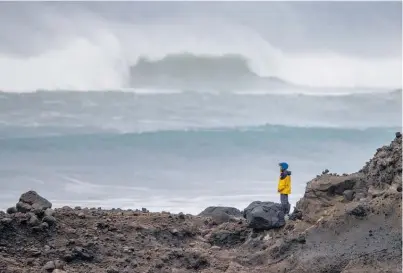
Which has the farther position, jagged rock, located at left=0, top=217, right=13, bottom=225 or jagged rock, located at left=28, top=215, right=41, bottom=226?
jagged rock, located at left=28, top=215, right=41, bottom=226

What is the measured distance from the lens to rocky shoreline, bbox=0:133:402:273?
10984 mm

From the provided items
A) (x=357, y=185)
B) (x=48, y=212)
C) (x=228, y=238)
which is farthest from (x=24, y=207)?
(x=357, y=185)

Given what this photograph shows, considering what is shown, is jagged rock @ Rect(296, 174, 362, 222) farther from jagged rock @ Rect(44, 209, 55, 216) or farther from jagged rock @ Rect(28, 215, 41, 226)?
jagged rock @ Rect(28, 215, 41, 226)

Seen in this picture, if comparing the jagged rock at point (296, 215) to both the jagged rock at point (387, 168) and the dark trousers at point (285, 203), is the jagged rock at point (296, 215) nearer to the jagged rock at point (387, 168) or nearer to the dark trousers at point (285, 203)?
the dark trousers at point (285, 203)

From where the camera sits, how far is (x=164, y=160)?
30703 mm

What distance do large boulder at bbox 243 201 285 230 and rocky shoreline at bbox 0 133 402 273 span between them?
0.01 metres

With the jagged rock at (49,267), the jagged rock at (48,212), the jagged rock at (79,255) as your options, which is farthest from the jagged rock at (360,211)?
the jagged rock at (48,212)

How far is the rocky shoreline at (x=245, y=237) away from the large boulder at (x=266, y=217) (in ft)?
0.04

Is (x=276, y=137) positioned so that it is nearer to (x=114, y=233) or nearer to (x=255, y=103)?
(x=255, y=103)

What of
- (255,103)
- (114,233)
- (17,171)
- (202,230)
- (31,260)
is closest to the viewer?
(31,260)

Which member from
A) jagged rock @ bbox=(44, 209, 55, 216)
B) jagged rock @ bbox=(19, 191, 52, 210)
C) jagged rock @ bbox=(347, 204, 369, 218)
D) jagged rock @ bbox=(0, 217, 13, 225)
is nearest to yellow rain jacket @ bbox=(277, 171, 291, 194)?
jagged rock @ bbox=(347, 204, 369, 218)

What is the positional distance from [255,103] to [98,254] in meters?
24.8

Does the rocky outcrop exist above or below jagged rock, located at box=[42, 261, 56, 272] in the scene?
above

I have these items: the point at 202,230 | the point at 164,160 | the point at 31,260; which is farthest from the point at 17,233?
the point at 164,160
